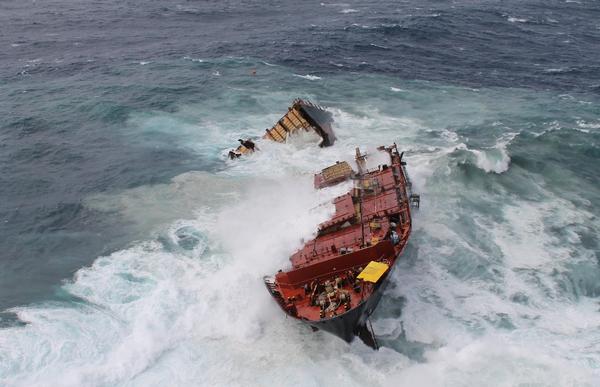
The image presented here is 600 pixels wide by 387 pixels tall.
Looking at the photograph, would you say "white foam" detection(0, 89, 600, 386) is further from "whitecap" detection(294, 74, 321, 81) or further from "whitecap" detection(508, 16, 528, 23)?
"whitecap" detection(508, 16, 528, 23)

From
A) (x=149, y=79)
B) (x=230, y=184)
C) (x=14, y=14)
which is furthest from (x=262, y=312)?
(x=14, y=14)

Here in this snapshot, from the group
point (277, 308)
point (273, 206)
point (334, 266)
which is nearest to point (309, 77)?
point (273, 206)

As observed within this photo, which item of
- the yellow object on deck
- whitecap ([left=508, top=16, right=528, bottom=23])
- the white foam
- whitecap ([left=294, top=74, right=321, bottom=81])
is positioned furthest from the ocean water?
whitecap ([left=508, top=16, right=528, bottom=23])

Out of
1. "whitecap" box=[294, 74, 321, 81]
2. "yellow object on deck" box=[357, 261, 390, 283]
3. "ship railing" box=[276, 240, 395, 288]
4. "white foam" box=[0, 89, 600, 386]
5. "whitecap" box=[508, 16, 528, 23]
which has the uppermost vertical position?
"whitecap" box=[508, 16, 528, 23]

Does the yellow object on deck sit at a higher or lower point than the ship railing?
higher

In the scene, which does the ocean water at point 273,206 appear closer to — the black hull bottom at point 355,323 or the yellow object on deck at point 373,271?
the black hull bottom at point 355,323

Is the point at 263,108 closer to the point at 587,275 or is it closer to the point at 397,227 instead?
the point at 397,227
